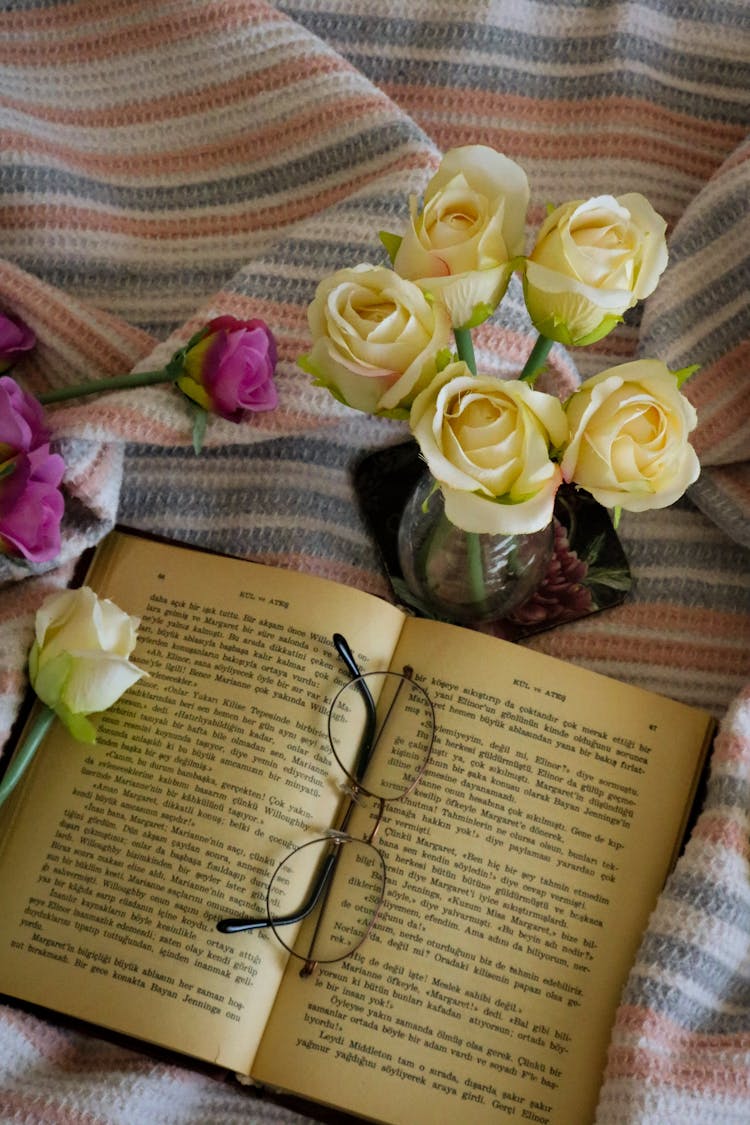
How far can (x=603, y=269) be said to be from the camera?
17.7 inches

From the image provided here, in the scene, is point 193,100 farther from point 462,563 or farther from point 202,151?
point 462,563

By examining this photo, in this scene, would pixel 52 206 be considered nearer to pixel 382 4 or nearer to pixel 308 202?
pixel 308 202

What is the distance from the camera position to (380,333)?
45cm

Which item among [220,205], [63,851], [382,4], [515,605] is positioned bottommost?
[63,851]

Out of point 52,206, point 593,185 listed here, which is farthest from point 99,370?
point 593,185

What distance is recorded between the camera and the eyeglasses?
1.98ft

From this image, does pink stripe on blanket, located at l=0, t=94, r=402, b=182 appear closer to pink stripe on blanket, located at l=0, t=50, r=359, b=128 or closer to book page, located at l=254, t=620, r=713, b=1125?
pink stripe on blanket, located at l=0, t=50, r=359, b=128

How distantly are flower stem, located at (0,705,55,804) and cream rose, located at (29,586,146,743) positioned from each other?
11 millimetres

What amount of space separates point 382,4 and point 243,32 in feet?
0.40

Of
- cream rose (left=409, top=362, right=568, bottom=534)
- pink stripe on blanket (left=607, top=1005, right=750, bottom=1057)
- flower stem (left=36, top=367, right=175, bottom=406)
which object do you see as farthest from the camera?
flower stem (left=36, top=367, right=175, bottom=406)

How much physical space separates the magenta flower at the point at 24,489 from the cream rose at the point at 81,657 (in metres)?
0.04

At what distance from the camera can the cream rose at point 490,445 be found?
1.43 feet

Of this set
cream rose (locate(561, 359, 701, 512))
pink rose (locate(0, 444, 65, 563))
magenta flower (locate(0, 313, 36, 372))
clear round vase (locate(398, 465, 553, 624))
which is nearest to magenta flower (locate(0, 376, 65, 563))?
pink rose (locate(0, 444, 65, 563))

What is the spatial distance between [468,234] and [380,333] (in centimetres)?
6
